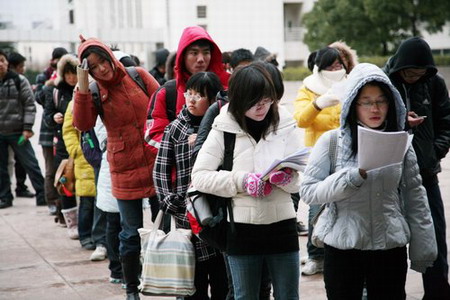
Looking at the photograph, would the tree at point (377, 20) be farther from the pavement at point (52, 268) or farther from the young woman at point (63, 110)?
the young woman at point (63, 110)

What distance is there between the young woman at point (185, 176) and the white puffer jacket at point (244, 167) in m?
0.53

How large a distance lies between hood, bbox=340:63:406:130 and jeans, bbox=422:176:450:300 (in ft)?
5.27

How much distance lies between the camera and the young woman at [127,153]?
5.93 m

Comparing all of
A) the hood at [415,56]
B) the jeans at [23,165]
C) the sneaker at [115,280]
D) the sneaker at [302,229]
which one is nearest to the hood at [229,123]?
the hood at [415,56]

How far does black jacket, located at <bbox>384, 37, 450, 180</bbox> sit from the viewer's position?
5273 millimetres

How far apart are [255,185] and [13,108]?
24.2 ft

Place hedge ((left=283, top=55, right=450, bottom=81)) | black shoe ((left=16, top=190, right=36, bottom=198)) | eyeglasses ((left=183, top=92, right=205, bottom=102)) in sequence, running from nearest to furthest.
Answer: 1. eyeglasses ((left=183, top=92, right=205, bottom=102))
2. black shoe ((left=16, top=190, right=36, bottom=198))
3. hedge ((left=283, top=55, right=450, bottom=81))

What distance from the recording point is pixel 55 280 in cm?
703

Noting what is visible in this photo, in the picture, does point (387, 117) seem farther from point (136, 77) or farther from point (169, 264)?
point (136, 77)

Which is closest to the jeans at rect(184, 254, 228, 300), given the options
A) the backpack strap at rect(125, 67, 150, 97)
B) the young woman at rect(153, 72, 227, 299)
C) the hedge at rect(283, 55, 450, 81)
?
the young woman at rect(153, 72, 227, 299)

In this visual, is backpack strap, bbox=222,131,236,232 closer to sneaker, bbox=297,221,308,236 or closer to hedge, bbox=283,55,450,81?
sneaker, bbox=297,221,308,236

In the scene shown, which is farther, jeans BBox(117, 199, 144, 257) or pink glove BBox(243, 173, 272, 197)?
jeans BBox(117, 199, 144, 257)

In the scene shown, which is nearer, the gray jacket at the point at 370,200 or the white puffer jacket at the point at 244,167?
the gray jacket at the point at 370,200

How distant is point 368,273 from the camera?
4.07m
